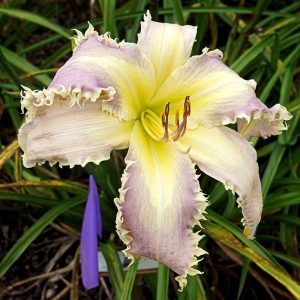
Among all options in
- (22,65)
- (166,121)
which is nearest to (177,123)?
(166,121)

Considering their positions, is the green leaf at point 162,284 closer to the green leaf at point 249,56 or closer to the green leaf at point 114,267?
the green leaf at point 114,267

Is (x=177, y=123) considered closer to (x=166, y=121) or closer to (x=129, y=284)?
(x=166, y=121)

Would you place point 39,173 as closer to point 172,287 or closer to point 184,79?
point 172,287

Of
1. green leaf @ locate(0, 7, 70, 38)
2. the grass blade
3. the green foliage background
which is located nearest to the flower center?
the green foliage background

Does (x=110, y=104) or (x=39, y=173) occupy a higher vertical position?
(x=110, y=104)

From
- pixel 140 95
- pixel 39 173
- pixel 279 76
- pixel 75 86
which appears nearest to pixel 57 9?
pixel 39 173
